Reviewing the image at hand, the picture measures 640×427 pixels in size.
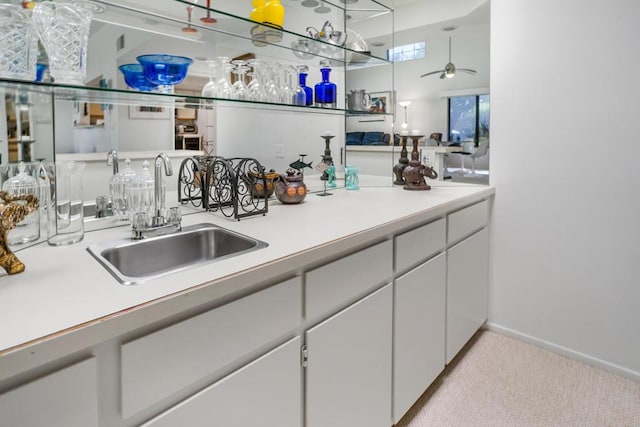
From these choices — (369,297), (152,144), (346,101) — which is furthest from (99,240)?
(346,101)

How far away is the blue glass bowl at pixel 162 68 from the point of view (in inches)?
56.9

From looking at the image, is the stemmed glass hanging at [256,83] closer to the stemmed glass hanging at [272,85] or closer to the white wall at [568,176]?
the stemmed glass hanging at [272,85]

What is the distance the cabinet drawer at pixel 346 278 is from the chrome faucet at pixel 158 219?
52 cm

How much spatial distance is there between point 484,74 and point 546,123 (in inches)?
240

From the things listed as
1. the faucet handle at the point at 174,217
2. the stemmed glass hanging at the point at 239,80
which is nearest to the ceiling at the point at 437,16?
the stemmed glass hanging at the point at 239,80

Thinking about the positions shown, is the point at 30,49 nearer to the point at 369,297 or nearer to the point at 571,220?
the point at 369,297

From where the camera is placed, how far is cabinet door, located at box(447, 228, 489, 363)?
1.96 metres

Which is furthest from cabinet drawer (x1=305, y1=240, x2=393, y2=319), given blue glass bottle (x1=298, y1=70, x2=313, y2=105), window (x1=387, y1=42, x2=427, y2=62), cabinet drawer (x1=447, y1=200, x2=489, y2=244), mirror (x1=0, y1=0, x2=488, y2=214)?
window (x1=387, y1=42, x2=427, y2=62)

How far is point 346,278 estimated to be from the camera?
124 centimetres

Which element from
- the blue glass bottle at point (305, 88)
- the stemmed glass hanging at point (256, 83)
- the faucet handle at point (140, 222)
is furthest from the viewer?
the blue glass bottle at point (305, 88)

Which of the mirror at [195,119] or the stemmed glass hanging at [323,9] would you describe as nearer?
the mirror at [195,119]

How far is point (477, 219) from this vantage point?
7.21ft

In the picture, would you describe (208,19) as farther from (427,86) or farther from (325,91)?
(427,86)

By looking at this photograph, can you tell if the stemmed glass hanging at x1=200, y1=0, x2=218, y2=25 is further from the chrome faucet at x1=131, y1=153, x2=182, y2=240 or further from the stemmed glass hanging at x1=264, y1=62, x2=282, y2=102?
the chrome faucet at x1=131, y1=153, x2=182, y2=240
